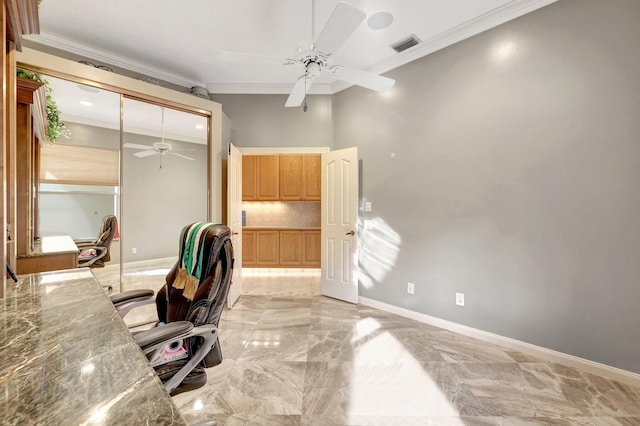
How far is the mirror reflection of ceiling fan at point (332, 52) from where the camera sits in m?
1.64

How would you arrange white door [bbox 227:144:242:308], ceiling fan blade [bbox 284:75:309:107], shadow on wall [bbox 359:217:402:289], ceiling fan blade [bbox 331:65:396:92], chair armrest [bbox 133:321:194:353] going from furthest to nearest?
1. white door [bbox 227:144:242:308]
2. shadow on wall [bbox 359:217:402:289]
3. ceiling fan blade [bbox 284:75:309:107]
4. ceiling fan blade [bbox 331:65:396:92]
5. chair armrest [bbox 133:321:194:353]

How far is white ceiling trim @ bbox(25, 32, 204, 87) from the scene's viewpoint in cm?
270

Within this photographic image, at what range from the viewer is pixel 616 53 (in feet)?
6.59

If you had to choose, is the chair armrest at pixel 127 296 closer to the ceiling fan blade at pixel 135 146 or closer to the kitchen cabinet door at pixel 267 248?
the ceiling fan blade at pixel 135 146

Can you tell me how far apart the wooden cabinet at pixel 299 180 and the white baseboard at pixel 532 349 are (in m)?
3.03

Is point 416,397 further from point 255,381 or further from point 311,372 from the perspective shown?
point 255,381

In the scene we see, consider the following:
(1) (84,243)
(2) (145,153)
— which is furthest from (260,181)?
(1) (84,243)

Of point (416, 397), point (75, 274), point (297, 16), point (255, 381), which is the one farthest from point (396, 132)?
point (75, 274)

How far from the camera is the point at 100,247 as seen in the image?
8.84 ft

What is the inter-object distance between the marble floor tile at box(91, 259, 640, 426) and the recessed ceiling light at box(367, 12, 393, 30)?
301 cm

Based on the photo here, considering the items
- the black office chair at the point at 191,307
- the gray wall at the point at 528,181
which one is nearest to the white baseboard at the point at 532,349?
the gray wall at the point at 528,181

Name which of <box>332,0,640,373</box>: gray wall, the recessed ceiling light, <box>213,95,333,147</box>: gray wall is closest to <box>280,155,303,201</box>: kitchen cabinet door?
<box>213,95,333,147</box>: gray wall

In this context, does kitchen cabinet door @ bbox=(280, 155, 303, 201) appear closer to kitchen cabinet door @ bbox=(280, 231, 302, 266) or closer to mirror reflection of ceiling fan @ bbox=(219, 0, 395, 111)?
kitchen cabinet door @ bbox=(280, 231, 302, 266)

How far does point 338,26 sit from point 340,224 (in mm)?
2483
